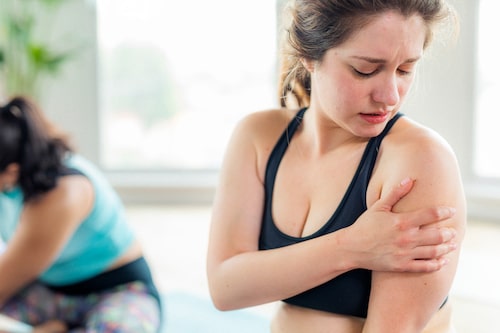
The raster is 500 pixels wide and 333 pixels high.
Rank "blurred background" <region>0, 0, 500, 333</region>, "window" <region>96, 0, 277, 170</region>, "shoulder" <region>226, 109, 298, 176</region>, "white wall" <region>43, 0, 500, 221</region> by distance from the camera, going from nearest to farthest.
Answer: "shoulder" <region>226, 109, 298, 176</region>, "white wall" <region>43, 0, 500, 221</region>, "blurred background" <region>0, 0, 500, 333</region>, "window" <region>96, 0, 277, 170</region>

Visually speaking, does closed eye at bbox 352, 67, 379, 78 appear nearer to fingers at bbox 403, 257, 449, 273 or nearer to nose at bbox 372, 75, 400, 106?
nose at bbox 372, 75, 400, 106

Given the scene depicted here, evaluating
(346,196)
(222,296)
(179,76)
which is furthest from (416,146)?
(179,76)

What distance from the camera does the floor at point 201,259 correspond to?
7.30 feet

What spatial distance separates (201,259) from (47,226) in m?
1.16

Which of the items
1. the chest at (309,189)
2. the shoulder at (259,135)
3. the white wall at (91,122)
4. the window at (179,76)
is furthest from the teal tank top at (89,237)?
the window at (179,76)

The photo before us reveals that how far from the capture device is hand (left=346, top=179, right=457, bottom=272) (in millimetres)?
984

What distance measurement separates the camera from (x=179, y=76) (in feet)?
13.5

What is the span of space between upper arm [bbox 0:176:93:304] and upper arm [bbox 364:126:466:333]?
3.79 feet

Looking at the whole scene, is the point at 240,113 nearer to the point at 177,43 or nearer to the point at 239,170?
the point at 177,43

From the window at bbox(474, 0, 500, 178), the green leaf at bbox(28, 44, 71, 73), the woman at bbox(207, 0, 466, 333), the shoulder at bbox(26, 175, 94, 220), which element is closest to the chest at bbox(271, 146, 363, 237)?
the woman at bbox(207, 0, 466, 333)

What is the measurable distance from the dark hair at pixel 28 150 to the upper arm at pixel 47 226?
0.04 metres

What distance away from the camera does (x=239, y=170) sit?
1.23 m

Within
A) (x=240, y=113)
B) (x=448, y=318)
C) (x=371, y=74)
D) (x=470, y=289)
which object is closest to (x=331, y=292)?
(x=448, y=318)

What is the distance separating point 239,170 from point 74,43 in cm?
311
